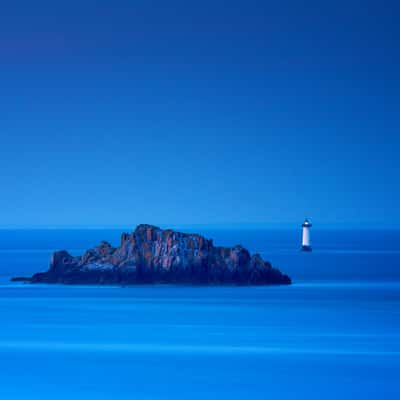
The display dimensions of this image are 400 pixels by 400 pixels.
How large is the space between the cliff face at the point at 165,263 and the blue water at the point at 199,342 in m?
0.71

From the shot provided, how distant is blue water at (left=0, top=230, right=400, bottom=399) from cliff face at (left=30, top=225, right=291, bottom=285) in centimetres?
71

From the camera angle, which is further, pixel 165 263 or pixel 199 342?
pixel 165 263

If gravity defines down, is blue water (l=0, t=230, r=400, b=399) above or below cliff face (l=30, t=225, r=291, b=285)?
below

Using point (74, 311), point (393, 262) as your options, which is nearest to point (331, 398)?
point (74, 311)

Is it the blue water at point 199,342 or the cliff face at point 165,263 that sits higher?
the cliff face at point 165,263

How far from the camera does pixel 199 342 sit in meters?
48.1

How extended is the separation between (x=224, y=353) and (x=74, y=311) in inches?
563

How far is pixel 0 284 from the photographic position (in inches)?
2921

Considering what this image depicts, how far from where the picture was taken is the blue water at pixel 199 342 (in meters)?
38.6

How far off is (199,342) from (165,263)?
1911 cm

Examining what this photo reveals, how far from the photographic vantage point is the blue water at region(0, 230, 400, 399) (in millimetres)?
38625

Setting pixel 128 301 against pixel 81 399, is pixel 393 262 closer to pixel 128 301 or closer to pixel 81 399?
pixel 128 301

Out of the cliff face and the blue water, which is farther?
the cliff face

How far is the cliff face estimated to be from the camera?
216 feet
